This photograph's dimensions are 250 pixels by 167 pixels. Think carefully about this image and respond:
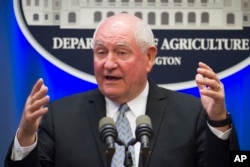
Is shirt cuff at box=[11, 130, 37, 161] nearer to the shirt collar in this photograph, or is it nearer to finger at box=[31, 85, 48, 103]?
finger at box=[31, 85, 48, 103]

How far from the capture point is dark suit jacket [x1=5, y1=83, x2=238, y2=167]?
2631 mm

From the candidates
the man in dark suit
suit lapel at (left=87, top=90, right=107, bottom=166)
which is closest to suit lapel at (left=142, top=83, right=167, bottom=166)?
the man in dark suit

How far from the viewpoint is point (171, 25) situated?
3736 mm

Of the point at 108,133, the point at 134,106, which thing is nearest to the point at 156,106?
the point at 134,106

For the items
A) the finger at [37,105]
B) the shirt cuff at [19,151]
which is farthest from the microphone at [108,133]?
the shirt cuff at [19,151]

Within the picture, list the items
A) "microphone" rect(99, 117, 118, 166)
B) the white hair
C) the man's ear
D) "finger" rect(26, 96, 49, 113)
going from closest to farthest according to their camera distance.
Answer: "microphone" rect(99, 117, 118, 166) < "finger" rect(26, 96, 49, 113) < the white hair < the man's ear

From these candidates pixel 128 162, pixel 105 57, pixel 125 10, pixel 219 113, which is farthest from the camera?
pixel 125 10

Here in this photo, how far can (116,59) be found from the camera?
2.61 m

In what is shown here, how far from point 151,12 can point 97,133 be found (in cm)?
127

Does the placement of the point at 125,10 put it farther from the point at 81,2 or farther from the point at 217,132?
the point at 217,132

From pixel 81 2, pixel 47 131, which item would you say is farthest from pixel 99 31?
pixel 81 2

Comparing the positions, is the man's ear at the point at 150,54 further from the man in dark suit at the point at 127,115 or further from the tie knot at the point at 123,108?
the tie knot at the point at 123,108

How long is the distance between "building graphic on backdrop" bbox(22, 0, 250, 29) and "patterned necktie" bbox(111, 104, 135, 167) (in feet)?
3.67

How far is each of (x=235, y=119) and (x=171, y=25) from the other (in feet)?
2.42
